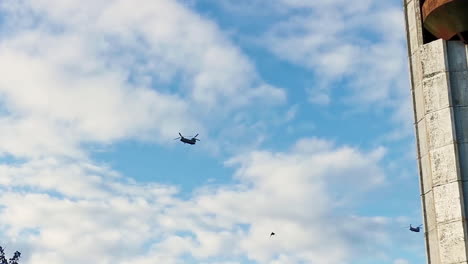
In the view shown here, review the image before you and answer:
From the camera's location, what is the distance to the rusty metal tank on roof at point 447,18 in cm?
3653

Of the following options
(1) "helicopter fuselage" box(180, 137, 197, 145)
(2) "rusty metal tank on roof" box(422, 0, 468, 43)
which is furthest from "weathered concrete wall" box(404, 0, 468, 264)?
(1) "helicopter fuselage" box(180, 137, 197, 145)

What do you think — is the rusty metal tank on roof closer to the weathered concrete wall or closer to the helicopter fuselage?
the weathered concrete wall

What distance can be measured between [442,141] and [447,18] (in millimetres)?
7053

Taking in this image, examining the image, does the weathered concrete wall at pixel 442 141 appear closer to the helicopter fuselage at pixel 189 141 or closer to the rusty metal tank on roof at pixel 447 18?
the rusty metal tank on roof at pixel 447 18

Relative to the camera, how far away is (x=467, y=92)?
35.3 m

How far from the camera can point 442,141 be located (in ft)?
115

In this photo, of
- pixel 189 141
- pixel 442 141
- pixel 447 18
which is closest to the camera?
pixel 442 141

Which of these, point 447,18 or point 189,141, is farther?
point 189,141

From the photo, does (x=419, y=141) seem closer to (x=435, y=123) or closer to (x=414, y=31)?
(x=435, y=123)

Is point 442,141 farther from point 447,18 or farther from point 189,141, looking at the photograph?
point 189,141

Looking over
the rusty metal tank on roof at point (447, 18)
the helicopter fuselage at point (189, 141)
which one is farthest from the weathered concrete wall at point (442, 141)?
the helicopter fuselage at point (189, 141)

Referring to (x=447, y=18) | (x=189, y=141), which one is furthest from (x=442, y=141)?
(x=189, y=141)

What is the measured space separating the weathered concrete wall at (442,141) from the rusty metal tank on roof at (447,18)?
0.72 metres

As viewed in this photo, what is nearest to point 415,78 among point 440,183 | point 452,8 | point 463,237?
point 452,8
